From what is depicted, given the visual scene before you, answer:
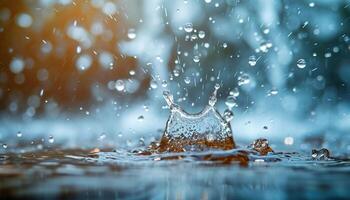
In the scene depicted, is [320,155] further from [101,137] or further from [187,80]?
[187,80]

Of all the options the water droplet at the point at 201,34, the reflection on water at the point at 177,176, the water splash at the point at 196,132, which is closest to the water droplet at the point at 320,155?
the reflection on water at the point at 177,176

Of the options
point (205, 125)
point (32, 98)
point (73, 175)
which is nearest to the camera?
point (73, 175)

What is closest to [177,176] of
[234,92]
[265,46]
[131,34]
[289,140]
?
[289,140]

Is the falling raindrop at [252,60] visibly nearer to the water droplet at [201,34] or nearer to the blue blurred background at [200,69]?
the blue blurred background at [200,69]

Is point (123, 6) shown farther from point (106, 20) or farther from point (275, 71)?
point (275, 71)

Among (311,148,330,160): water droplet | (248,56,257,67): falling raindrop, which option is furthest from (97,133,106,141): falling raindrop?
(311,148,330,160): water droplet

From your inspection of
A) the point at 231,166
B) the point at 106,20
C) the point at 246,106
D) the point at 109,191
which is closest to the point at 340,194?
the point at 109,191

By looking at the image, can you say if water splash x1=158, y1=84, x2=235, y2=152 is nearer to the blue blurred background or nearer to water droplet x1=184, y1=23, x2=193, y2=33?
the blue blurred background
